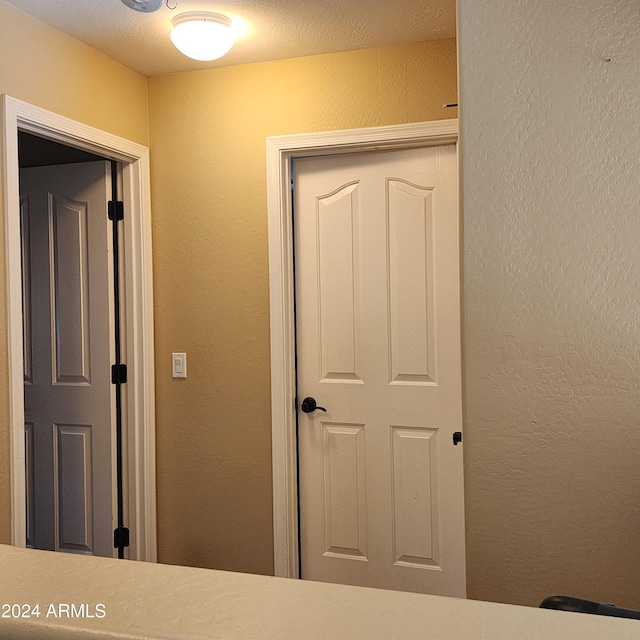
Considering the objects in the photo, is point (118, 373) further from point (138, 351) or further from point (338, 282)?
point (338, 282)

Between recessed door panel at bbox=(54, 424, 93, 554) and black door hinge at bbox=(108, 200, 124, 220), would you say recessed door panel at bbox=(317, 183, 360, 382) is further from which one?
recessed door panel at bbox=(54, 424, 93, 554)

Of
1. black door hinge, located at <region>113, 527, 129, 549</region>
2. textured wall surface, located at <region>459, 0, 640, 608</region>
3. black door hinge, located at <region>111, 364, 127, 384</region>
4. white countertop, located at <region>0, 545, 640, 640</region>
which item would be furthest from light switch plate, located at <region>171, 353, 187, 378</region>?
white countertop, located at <region>0, 545, 640, 640</region>

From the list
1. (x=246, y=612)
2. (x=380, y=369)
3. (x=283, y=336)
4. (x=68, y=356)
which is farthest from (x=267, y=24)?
(x=246, y=612)

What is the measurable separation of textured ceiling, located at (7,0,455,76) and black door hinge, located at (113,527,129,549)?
2107 millimetres

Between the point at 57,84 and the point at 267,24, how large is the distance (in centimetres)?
84

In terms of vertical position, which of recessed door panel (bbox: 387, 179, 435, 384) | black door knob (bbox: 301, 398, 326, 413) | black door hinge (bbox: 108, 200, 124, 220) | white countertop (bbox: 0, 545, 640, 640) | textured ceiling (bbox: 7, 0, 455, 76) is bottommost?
black door knob (bbox: 301, 398, 326, 413)

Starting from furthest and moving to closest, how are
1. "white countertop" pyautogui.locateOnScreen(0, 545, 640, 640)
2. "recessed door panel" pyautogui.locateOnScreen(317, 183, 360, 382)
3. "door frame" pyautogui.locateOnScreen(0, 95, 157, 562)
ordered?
1. "door frame" pyautogui.locateOnScreen(0, 95, 157, 562)
2. "recessed door panel" pyautogui.locateOnScreen(317, 183, 360, 382)
3. "white countertop" pyautogui.locateOnScreen(0, 545, 640, 640)

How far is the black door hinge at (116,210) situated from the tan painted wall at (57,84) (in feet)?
0.97

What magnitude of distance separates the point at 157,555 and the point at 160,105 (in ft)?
6.86

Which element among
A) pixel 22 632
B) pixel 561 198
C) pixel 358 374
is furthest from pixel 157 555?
pixel 22 632

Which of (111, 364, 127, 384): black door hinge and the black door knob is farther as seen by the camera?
(111, 364, 127, 384): black door hinge

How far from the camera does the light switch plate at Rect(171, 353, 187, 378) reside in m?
3.13

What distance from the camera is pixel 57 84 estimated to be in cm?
261

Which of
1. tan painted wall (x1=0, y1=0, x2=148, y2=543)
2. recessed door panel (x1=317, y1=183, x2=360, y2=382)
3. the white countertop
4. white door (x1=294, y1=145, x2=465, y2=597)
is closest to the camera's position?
the white countertop
